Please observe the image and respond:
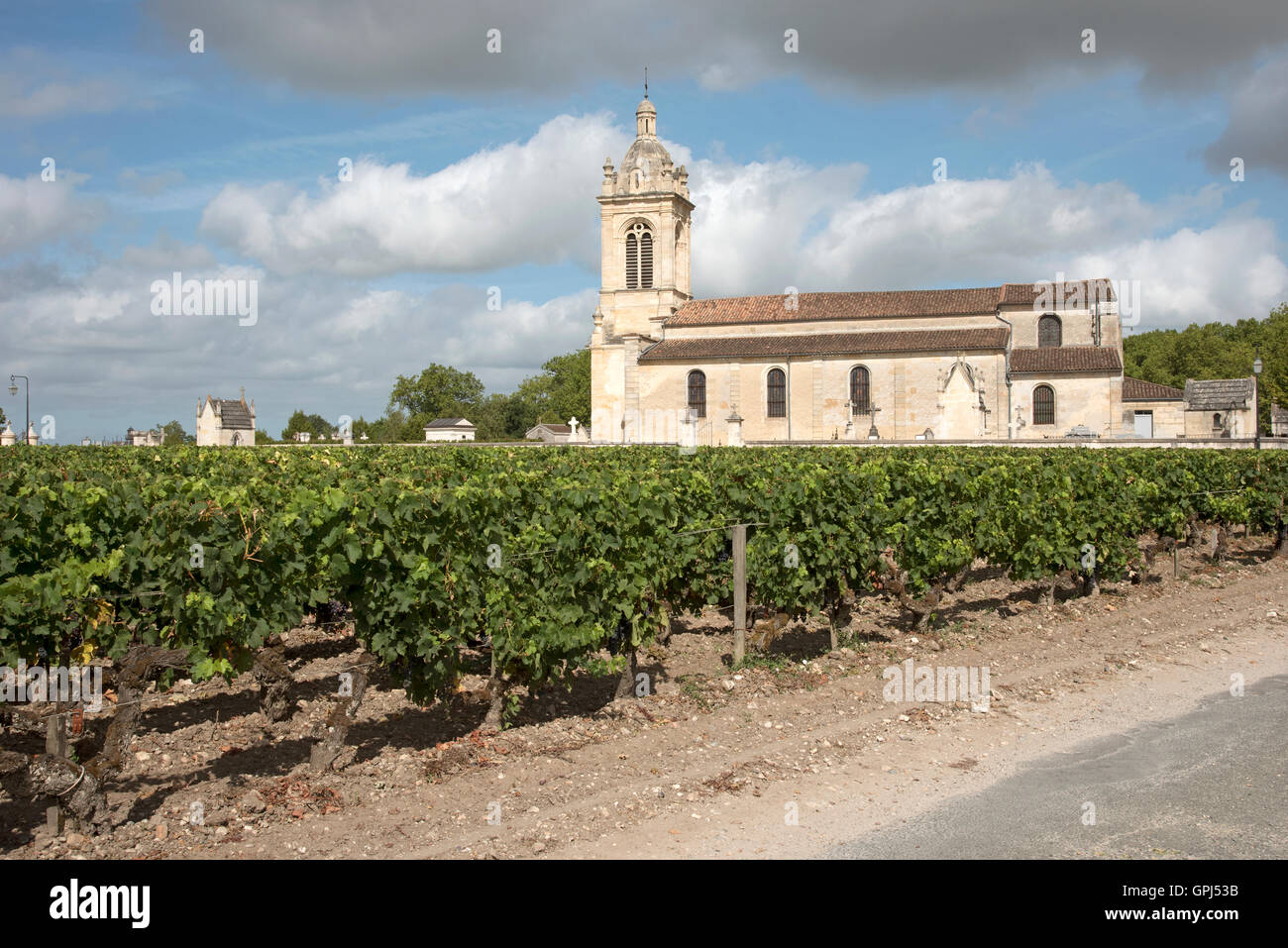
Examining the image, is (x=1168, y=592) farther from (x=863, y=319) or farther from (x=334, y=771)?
(x=863, y=319)

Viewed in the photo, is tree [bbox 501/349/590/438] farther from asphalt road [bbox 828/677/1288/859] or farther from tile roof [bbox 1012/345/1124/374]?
asphalt road [bbox 828/677/1288/859]

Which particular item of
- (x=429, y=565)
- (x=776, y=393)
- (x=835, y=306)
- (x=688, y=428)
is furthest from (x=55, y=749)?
(x=835, y=306)

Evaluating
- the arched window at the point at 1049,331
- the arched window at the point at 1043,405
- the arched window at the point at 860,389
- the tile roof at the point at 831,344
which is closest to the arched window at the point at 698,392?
the tile roof at the point at 831,344

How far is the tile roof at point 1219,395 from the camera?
50438 mm

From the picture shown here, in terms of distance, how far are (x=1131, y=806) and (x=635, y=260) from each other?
54.4 meters

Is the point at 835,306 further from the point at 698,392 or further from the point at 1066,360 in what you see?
the point at 1066,360

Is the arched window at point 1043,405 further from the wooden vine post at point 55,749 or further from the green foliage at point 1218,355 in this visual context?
the wooden vine post at point 55,749

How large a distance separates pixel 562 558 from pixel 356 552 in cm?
196

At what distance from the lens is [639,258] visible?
5831 centimetres

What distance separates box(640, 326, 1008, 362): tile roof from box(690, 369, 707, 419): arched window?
37.4 inches

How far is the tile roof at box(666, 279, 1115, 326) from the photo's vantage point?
52188 millimetres

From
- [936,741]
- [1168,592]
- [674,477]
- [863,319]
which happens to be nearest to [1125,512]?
[1168,592]

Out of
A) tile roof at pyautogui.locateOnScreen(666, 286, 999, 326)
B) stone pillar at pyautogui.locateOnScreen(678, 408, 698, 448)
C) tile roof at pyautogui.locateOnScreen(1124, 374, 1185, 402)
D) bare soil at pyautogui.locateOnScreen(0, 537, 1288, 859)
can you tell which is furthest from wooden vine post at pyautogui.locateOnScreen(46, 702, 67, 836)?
tile roof at pyautogui.locateOnScreen(666, 286, 999, 326)

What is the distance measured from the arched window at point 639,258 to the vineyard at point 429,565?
1878 inches
